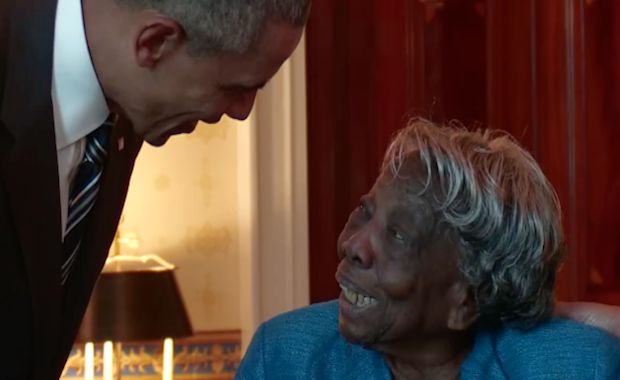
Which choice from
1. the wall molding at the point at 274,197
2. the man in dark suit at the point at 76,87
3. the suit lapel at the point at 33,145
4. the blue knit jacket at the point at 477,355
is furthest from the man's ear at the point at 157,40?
the wall molding at the point at 274,197

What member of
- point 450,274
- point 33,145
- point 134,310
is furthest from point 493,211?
point 134,310

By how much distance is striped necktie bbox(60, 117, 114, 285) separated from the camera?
155 cm

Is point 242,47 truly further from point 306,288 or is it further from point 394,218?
point 306,288

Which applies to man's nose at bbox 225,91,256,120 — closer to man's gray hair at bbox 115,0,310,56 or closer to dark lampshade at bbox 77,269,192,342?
man's gray hair at bbox 115,0,310,56

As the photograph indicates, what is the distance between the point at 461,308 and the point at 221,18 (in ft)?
2.45

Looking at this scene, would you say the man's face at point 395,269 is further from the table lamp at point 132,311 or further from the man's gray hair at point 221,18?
the table lamp at point 132,311

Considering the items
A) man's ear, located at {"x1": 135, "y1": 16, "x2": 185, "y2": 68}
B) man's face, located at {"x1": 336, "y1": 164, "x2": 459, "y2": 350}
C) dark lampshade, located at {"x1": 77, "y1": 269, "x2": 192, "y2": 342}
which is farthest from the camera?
dark lampshade, located at {"x1": 77, "y1": 269, "x2": 192, "y2": 342}

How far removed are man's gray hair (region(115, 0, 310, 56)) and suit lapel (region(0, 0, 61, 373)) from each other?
0.11 meters

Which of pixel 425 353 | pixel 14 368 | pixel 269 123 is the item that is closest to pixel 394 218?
pixel 425 353

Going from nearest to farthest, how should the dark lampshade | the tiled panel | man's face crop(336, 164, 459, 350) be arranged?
1. man's face crop(336, 164, 459, 350)
2. the dark lampshade
3. the tiled panel

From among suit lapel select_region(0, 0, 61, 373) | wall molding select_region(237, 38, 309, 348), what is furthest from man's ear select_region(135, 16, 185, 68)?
wall molding select_region(237, 38, 309, 348)

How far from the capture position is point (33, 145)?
1412mm

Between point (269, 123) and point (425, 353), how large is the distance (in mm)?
1095

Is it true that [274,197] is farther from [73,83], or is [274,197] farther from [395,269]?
[73,83]
